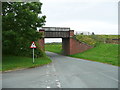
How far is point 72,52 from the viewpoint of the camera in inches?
1491

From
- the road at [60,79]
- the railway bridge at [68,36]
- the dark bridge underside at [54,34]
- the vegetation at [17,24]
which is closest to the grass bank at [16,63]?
the vegetation at [17,24]

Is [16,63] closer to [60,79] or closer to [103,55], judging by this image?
[60,79]

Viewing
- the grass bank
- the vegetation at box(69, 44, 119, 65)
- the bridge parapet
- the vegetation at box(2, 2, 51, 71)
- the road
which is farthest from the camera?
the bridge parapet

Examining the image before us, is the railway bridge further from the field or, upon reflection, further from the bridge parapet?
the field

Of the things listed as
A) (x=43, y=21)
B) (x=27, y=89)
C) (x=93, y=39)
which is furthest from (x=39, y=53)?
(x=93, y=39)

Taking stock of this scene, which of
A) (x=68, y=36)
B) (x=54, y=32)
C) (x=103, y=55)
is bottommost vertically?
(x=103, y=55)

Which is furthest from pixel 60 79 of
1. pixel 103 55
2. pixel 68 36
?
pixel 68 36

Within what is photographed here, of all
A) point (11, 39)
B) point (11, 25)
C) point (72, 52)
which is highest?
point (11, 25)

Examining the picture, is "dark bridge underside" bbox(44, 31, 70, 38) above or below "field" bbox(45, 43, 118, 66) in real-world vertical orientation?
above

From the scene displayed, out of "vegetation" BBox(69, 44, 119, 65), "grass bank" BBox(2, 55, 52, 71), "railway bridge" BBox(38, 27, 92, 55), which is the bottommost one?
"vegetation" BBox(69, 44, 119, 65)

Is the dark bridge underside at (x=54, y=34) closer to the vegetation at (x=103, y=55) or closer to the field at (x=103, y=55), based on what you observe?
the field at (x=103, y=55)

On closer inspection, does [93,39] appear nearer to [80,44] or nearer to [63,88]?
[80,44]

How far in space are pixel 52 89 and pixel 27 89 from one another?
1.09m

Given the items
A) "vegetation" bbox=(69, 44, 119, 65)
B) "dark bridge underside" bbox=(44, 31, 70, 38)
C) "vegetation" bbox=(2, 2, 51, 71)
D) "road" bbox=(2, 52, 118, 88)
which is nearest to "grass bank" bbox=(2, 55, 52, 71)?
"vegetation" bbox=(2, 2, 51, 71)
